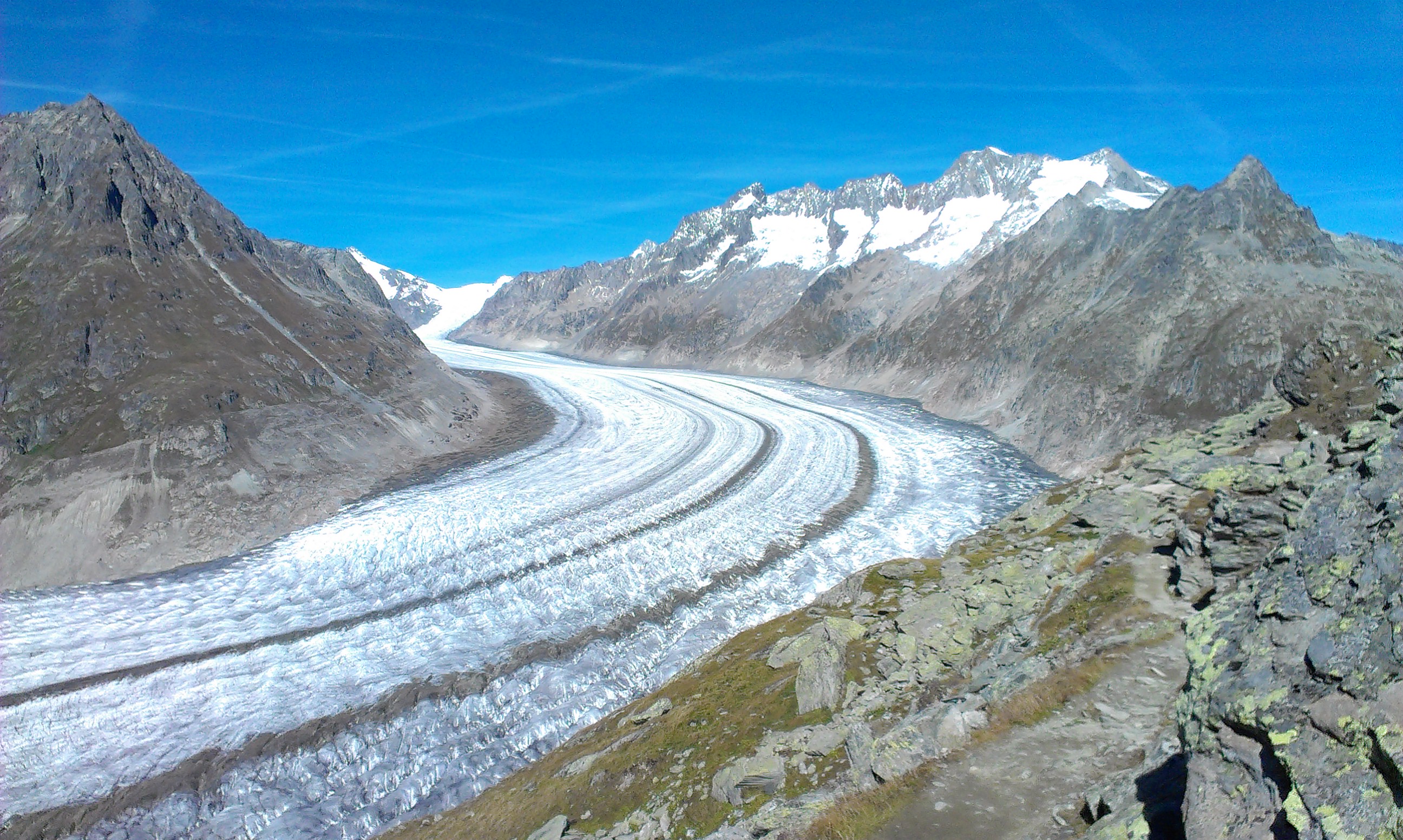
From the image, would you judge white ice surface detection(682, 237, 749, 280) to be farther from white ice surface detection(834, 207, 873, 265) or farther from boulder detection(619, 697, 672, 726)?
boulder detection(619, 697, 672, 726)

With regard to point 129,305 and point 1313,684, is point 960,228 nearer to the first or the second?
point 129,305

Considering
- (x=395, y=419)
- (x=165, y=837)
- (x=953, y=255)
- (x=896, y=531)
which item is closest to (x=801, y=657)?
(x=165, y=837)

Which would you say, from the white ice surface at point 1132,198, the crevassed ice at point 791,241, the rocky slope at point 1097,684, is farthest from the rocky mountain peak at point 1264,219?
the crevassed ice at point 791,241

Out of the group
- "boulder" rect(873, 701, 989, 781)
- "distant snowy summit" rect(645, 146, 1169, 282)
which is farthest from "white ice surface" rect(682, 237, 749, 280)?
"boulder" rect(873, 701, 989, 781)

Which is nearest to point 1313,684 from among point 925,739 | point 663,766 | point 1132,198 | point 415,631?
point 925,739

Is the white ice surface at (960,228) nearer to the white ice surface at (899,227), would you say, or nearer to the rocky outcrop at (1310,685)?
the white ice surface at (899,227)

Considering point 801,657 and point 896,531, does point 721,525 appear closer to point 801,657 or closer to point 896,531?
point 896,531
